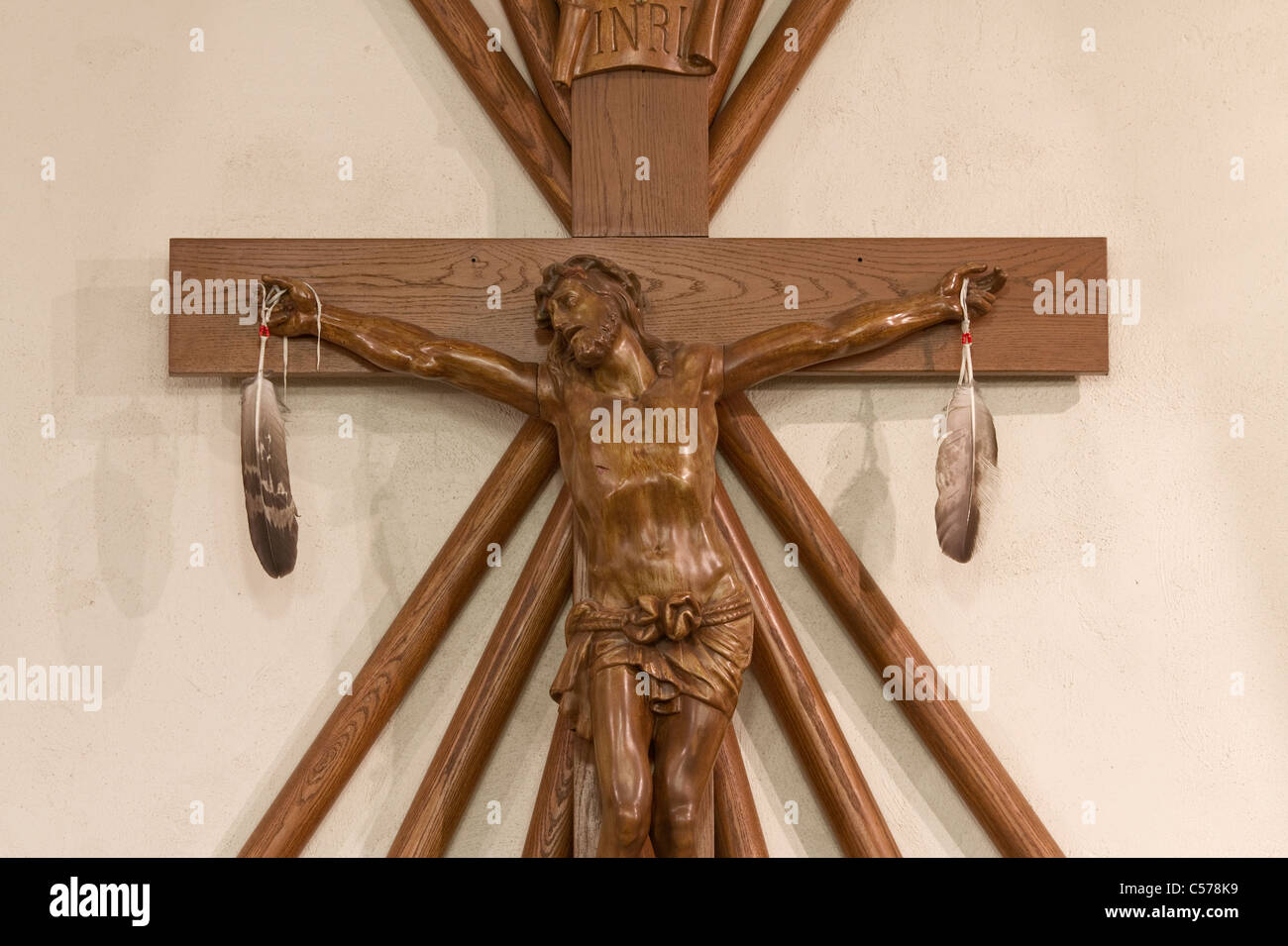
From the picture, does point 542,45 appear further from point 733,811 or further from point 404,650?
point 733,811

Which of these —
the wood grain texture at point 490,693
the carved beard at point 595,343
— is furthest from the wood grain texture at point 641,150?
the wood grain texture at point 490,693

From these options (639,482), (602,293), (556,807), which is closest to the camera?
(639,482)

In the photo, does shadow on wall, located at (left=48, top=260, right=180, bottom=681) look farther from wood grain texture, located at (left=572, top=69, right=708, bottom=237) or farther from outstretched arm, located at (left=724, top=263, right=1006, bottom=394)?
outstretched arm, located at (left=724, top=263, right=1006, bottom=394)

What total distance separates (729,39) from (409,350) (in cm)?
112

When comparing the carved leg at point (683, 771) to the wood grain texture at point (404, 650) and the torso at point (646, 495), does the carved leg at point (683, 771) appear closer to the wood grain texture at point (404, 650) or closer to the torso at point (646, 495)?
the torso at point (646, 495)

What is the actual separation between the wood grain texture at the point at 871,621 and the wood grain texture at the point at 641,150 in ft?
1.56

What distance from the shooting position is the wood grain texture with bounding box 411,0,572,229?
11.6 feet

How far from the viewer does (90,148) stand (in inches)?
142

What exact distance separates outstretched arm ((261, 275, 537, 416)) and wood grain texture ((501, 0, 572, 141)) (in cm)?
62

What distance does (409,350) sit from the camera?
10.9 ft

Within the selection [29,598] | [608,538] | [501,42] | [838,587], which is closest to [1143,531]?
[838,587]

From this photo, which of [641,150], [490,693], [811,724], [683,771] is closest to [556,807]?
[490,693]

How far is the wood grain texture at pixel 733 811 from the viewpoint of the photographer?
335 cm

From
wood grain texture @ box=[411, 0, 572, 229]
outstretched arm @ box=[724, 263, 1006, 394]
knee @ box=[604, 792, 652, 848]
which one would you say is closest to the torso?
outstretched arm @ box=[724, 263, 1006, 394]
